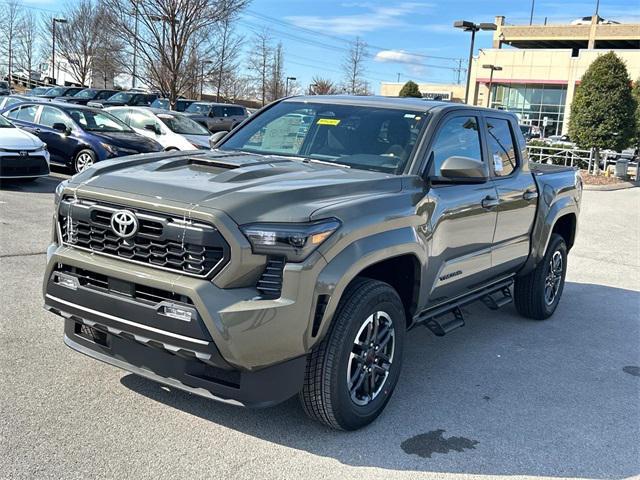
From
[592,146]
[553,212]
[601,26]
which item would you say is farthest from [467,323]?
[601,26]

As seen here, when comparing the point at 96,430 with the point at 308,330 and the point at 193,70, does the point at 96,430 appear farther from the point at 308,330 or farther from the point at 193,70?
the point at 193,70

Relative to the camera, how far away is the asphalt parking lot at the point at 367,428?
3324 mm

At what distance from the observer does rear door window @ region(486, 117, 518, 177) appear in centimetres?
535

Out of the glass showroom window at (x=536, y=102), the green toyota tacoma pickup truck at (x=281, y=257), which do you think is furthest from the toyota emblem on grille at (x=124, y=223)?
the glass showroom window at (x=536, y=102)

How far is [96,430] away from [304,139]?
2.41 metres

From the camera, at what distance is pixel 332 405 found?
11.6ft

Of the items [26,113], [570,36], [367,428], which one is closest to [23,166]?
[26,113]

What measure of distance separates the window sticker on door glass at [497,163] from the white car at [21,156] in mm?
8548

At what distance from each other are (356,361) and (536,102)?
5533cm

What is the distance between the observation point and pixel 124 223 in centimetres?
334

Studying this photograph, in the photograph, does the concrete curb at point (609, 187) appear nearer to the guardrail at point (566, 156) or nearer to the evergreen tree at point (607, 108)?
the evergreen tree at point (607, 108)

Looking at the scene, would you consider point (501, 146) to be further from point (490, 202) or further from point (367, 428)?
point (367, 428)

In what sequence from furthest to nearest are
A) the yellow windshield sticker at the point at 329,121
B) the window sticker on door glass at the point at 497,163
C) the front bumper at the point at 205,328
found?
the window sticker on door glass at the point at 497,163 < the yellow windshield sticker at the point at 329,121 < the front bumper at the point at 205,328

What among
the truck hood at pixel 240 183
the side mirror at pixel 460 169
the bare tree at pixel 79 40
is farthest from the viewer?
the bare tree at pixel 79 40
